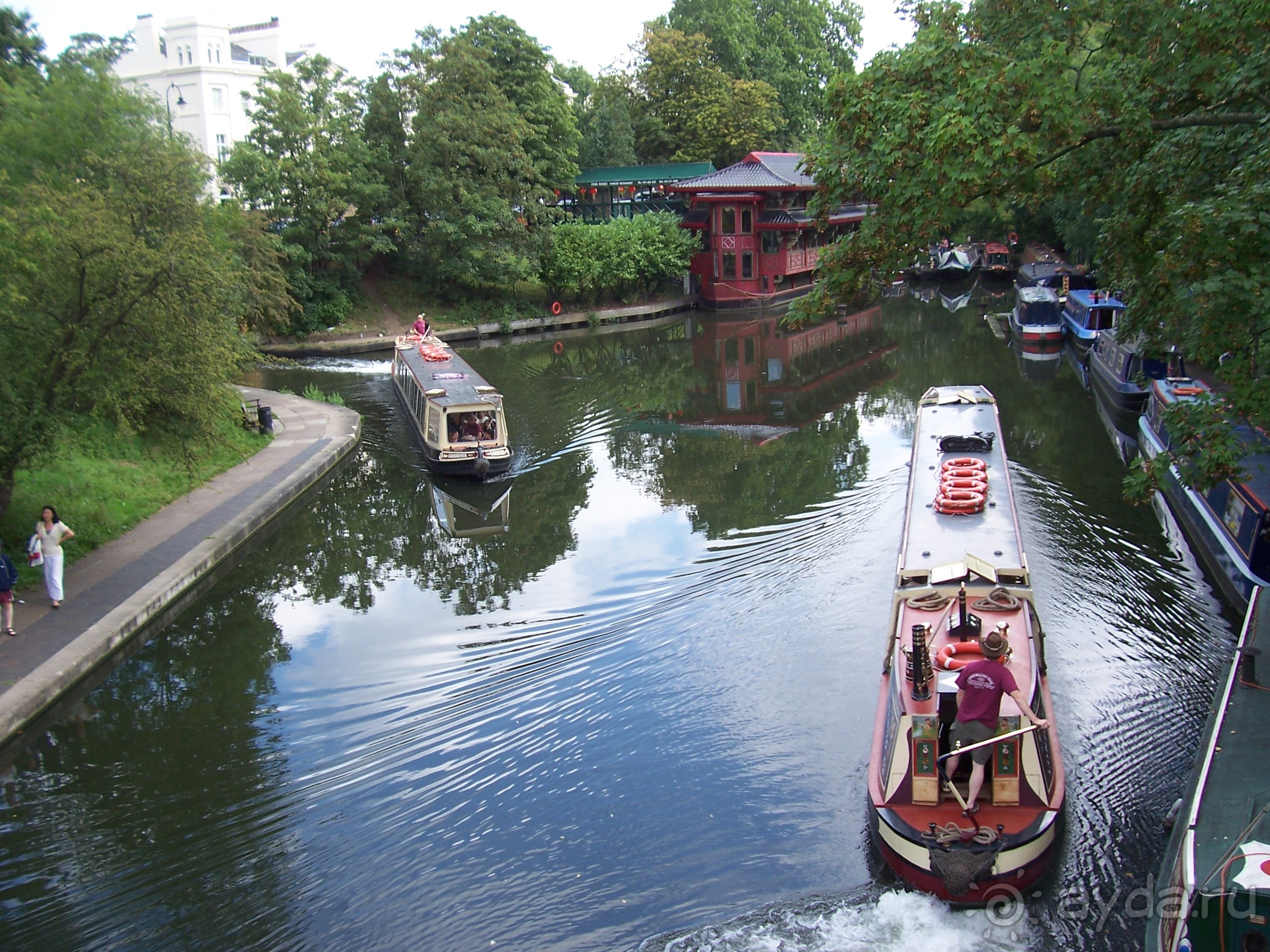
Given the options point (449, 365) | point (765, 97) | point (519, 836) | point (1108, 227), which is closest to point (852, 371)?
point (449, 365)

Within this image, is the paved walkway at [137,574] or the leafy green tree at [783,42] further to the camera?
the leafy green tree at [783,42]

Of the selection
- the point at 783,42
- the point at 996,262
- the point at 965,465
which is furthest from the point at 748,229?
the point at 965,465

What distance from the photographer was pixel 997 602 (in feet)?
35.2

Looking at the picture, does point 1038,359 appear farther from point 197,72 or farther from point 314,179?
point 197,72

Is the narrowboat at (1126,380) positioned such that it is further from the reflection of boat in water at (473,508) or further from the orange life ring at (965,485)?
the reflection of boat in water at (473,508)

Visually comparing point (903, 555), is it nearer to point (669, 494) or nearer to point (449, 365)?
point (669, 494)

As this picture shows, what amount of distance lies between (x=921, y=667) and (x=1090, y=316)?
93.2ft

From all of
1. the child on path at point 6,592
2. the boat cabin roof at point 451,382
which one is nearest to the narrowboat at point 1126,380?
the boat cabin roof at point 451,382

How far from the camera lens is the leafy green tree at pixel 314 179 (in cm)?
4234

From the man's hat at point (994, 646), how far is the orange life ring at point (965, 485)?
503 centimetres

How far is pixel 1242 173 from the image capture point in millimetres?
9312

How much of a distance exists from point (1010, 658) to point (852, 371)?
85.9 feet

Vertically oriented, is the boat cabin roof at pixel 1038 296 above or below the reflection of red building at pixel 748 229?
below

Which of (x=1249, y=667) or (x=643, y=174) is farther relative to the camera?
(x=643, y=174)
